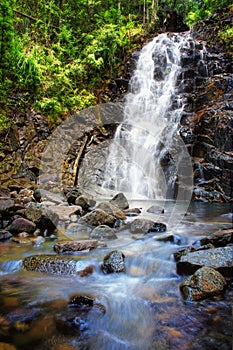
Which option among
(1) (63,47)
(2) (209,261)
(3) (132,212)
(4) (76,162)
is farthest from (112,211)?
(1) (63,47)

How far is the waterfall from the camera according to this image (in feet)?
36.6

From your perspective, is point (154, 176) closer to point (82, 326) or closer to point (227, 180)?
point (227, 180)

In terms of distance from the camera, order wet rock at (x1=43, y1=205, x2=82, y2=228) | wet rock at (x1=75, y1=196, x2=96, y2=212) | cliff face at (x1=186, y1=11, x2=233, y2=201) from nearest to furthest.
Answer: wet rock at (x1=43, y1=205, x2=82, y2=228), wet rock at (x1=75, y1=196, x2=96, y2=212), cliff face at (x1=186, y1=11, x2=233, y2=201)

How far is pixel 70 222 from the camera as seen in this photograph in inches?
245

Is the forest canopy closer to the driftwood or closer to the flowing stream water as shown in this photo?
the driftwood

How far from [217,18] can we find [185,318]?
18.1 m

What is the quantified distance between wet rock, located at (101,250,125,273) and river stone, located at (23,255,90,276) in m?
0.30

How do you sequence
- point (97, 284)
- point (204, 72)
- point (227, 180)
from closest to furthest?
point (97, 284) → point (227, 180) → point (204, 72)

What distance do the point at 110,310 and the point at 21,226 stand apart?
3.31 meters

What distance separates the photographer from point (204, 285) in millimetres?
3100

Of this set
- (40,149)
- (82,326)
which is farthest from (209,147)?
(82,326)

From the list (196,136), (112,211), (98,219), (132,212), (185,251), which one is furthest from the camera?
(196,136)

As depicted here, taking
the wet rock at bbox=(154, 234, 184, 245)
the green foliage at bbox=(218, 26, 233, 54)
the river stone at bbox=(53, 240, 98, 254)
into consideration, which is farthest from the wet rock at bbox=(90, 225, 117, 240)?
the green foliage at bbox=(218, 26, 233, 54)

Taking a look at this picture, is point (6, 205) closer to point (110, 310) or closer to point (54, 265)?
point (54, 265)
